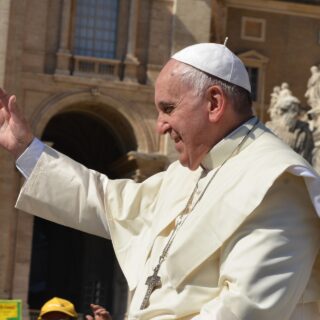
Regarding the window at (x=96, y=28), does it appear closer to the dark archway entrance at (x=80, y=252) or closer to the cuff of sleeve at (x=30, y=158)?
the dark archway entrance at (x=80, y=252)

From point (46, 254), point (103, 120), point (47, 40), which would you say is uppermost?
point (47, 40)

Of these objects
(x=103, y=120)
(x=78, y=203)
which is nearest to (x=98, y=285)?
(x=103, y=120)

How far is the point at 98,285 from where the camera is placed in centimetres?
3195

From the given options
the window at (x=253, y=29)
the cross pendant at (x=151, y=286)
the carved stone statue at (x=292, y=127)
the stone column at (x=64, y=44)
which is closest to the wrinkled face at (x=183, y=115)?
the cross pendant at (x=151, y=286)

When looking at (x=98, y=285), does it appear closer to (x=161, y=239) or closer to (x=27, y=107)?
(x=27, y=107)

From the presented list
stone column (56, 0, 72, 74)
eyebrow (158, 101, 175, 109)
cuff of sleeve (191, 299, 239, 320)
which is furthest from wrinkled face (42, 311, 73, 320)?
stone column (56, 0, 72, 74)

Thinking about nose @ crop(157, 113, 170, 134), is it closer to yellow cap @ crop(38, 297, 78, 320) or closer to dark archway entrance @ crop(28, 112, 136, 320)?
yellow cap @ crop(38, 297, 78, 320)

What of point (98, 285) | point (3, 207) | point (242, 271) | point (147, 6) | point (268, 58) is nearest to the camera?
point (242, 271)

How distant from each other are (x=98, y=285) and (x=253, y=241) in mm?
28912

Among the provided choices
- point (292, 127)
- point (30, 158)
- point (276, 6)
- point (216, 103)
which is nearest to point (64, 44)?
point (276, 6)

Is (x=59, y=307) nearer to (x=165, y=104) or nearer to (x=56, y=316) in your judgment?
(x=56, y=316)

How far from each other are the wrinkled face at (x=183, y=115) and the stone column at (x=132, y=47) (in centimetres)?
2556

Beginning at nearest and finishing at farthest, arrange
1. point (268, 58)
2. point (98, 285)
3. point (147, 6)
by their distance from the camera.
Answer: point (147, 6) < point (98, 285) < point (268, 58)

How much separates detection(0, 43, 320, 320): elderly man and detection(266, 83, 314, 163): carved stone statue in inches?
573
